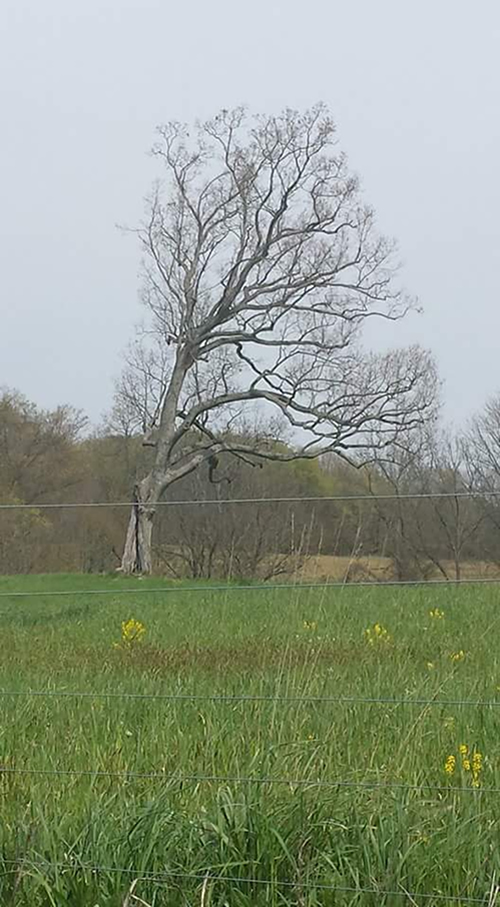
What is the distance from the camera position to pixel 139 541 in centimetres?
458

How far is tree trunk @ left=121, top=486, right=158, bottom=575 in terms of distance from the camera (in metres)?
4.34

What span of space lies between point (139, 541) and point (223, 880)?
1769 millimetres

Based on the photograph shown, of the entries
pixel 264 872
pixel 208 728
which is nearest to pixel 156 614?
pixel 208 728

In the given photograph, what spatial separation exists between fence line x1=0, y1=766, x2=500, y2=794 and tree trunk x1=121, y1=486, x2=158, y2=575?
3.04ft

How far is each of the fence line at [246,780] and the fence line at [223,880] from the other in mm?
322

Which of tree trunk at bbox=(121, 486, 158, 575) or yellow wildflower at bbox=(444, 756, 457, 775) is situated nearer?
yellow wildflower at bbox=(444, 756, 457, 775)

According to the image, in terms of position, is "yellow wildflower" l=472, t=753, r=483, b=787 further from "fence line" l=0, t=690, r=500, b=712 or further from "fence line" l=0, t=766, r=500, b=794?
"fence line" l=0, t=690, r=500, b=712

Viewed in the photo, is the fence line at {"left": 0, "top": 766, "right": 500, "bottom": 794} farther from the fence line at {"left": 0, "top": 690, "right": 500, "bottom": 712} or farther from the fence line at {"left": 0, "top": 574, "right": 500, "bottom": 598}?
the fence line at {"left": 0, "top": 574, "right": 500, "bottom": 598}

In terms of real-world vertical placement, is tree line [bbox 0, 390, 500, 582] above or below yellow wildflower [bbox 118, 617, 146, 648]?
above

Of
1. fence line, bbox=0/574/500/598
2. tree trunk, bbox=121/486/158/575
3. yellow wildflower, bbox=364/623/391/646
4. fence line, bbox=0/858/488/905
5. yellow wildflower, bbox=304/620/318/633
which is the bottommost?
fence line, bbox=0/858/488/905

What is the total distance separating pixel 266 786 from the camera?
11.5ft

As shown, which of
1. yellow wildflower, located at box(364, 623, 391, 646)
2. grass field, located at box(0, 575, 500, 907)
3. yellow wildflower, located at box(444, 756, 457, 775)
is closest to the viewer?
grass field, located at box(0, 575, 500, 907)

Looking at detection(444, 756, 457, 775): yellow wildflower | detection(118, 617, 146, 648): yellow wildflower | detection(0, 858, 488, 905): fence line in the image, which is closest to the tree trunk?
detection(0, 858, 488, 905): fence line

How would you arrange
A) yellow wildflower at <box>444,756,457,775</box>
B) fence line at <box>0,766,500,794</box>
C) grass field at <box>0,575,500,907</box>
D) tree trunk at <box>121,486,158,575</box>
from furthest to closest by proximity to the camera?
1. tree trunk at <box>121,486,158,575</box>
2. yellow wildflower at <box>444,756,457,775</box>
3. fence line at <box>0,766,500,794</box>
4. grass field at <box>0,575,500,907</box>
